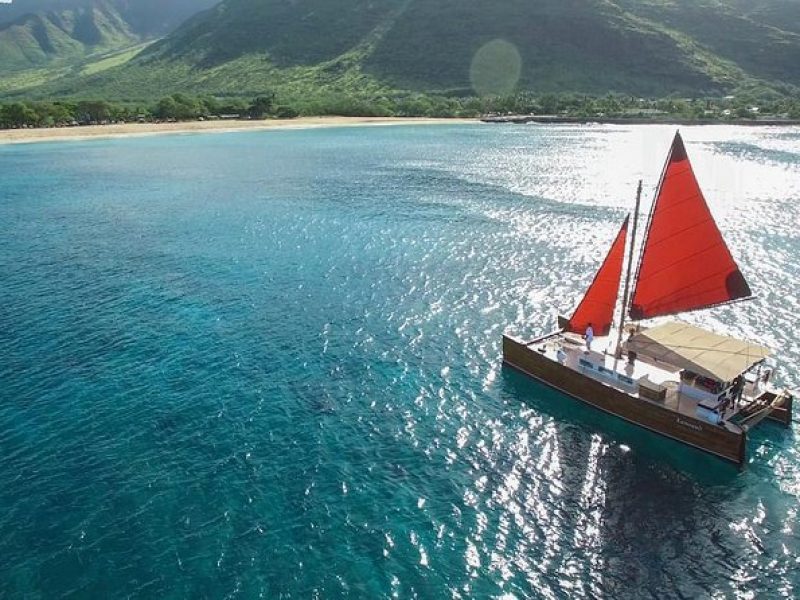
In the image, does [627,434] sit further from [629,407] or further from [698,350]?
[698,350]

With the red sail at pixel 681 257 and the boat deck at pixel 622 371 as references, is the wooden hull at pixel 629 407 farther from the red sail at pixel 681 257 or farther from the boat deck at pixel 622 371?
the red sail at pixel 681 257

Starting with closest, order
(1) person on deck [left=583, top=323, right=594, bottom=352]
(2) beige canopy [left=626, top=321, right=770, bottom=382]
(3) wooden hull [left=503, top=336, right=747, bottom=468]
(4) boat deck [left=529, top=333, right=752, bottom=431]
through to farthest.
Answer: (3) wooden hull [left=503, top=336, right=747, bottom=468] < (2) beige canopy [left=626, top=321, right=770, bottom=382] < (4) boat deck [left=529, top=333, right=752, bottom=431] < (1) person on deck [left=583, top=323, right=594, bottom=352]

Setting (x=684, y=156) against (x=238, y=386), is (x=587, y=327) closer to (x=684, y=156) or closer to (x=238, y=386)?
(x=684, y=156)

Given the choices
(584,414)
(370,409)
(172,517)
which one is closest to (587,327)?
(584,414)

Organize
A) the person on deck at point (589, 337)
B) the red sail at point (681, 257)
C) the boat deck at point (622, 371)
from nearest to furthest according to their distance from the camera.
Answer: the boat deck at point (622, 371), the red sail at point (681, 257), the person on deck at point (589, 337)

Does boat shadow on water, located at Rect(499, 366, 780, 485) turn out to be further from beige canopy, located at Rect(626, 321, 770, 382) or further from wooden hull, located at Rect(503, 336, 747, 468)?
beige canopy, located at Rect(626, 321, 770, 382)

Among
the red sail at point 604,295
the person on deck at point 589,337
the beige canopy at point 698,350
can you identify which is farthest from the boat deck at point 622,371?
the red sail at point 604,295

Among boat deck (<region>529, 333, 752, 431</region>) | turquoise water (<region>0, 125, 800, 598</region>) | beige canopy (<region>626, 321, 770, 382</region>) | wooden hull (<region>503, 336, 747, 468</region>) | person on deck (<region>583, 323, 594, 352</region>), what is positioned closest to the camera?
turquoise water (<region>0, 125, 800, 598</region>)

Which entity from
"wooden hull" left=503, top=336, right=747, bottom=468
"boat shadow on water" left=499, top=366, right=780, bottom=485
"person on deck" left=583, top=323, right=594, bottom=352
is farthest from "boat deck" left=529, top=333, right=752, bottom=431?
"boat shadow on water" left=499, top=366, right=780, bottom=485
